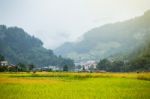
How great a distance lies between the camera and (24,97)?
11602mm

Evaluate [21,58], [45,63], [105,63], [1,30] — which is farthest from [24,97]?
[1,30]

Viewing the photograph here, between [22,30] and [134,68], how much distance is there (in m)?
94.7

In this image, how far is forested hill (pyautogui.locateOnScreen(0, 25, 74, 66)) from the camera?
120625 millimetres

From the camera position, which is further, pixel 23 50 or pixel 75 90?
pixel 23 50

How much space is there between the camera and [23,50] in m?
135

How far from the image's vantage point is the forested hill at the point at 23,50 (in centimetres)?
12062

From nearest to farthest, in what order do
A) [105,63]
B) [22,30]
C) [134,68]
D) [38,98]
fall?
[38,98] < [134,68] < [105,63] < [22,30]

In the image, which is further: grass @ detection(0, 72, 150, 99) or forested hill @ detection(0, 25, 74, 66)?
forested hill @ detection(0, 25, 74, 66)

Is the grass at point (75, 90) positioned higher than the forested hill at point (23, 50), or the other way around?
the forested hill at point (23, 50)

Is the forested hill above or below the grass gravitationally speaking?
above

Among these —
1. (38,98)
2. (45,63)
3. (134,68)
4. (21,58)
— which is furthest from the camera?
(45,63)

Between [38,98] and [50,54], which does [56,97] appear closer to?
[38,98]

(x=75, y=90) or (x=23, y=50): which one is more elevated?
(x=23, y=50)

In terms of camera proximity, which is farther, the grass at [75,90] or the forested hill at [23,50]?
the forested hill at [23,50]
